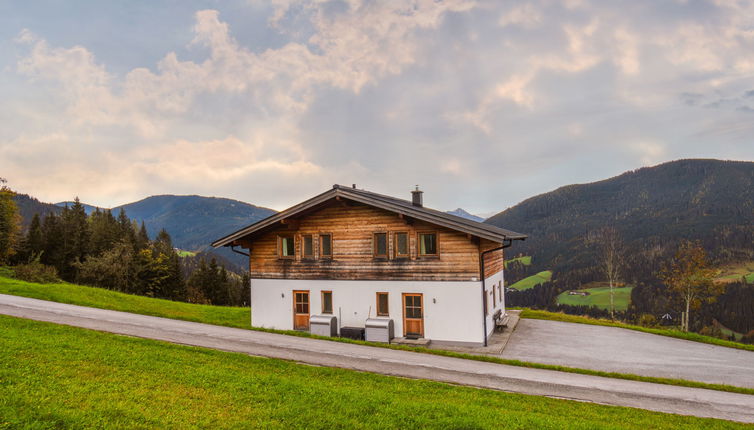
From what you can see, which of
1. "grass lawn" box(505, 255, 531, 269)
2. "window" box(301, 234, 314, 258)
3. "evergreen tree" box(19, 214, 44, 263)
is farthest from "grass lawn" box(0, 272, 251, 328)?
"grass lawn" box(505, 255, 531, 269)

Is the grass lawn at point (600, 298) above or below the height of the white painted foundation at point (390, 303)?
below

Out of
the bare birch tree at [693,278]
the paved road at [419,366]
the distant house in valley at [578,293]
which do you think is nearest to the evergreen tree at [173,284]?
the paved road at [419,366]

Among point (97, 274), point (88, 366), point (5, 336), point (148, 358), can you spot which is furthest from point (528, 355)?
point (97, 274)

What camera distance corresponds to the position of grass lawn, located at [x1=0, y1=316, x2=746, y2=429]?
6855 millimetres

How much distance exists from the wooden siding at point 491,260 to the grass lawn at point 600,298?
104542 mm

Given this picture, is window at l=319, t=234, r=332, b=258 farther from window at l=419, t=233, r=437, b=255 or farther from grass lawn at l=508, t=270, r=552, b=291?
grass lawn at l=508, t=270, r=552, b=291

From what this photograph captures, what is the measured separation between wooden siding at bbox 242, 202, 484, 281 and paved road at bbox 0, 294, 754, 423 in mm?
4105

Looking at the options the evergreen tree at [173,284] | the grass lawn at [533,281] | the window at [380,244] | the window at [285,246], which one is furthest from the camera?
the grass lawn at [533,281]

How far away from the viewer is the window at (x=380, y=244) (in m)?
19.7

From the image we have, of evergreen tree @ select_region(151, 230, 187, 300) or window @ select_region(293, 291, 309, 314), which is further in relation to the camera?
evergreen tree @ select_region(151, 230, 187, 300)

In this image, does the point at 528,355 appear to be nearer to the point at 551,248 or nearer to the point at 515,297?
the point at 515,297

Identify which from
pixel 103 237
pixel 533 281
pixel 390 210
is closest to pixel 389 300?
pixel 390 210

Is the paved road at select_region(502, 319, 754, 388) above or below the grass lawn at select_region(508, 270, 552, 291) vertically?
above

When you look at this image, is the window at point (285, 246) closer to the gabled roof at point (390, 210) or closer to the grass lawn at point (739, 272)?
the gabled roof at point (390, 210)
